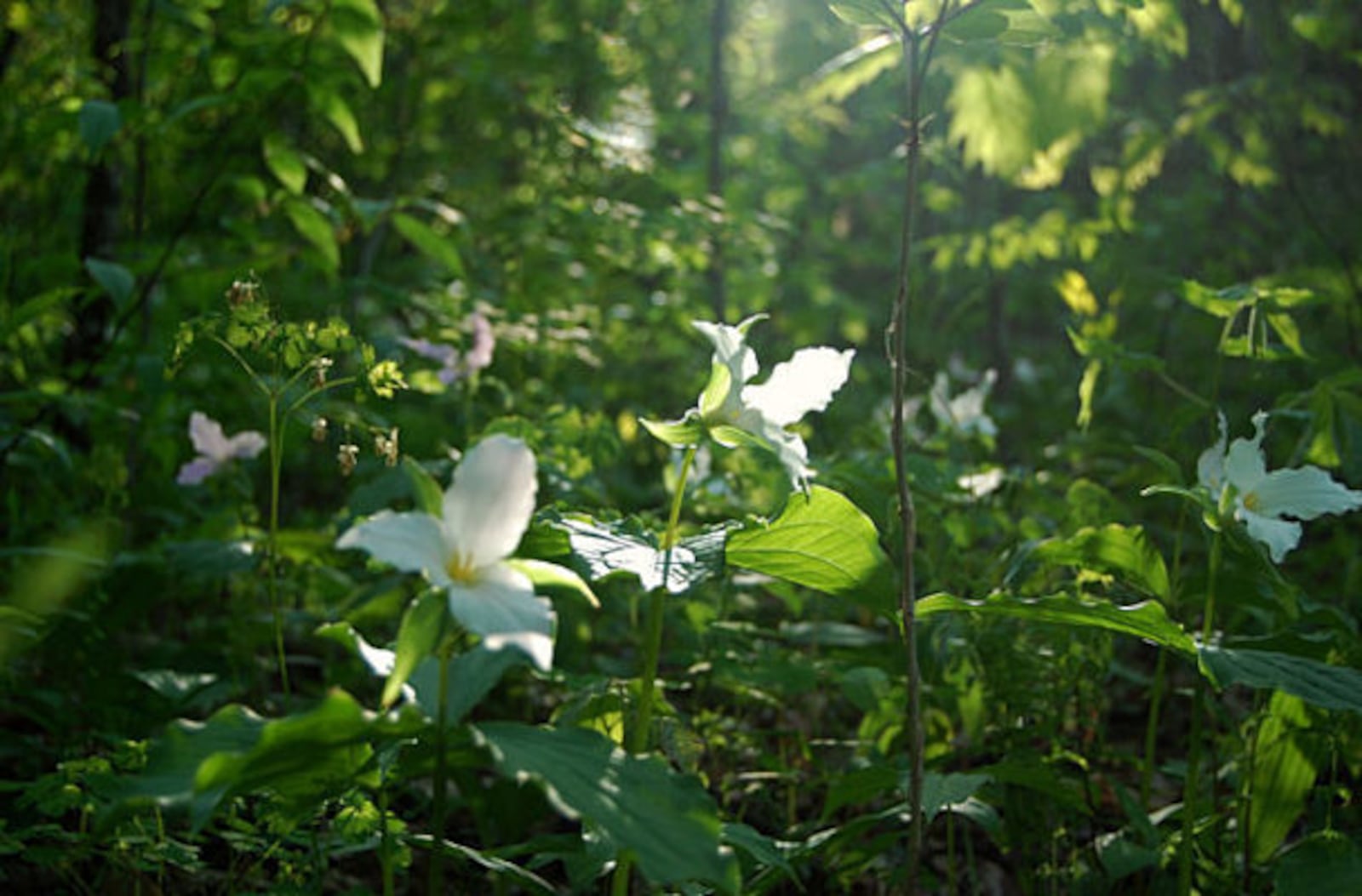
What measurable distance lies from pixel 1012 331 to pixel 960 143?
1.82 metres

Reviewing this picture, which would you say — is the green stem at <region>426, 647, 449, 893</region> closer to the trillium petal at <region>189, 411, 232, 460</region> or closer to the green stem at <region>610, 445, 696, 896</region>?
the green stem at <region>610, 445, 696, 896</region>

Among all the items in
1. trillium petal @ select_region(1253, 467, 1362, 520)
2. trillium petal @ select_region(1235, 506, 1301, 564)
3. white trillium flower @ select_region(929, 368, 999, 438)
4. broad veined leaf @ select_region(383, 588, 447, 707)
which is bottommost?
white trillium flower @ select_region(929, 368, 999, 438)

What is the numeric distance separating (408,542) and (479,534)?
64 millimetres

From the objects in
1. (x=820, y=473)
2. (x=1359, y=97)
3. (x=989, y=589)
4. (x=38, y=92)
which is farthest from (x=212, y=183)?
(x=1359, y=97)

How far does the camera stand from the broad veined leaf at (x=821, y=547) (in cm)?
130

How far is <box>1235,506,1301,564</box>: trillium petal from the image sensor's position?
4.83 ft

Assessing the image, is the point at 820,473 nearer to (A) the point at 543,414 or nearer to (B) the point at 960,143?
(A) the point at 543,414

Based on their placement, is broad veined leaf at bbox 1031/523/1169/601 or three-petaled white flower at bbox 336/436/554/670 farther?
broad veined leaf at bbox 1031/523/1169/601

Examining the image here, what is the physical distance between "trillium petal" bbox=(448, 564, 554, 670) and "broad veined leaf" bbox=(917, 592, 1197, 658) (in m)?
0.50

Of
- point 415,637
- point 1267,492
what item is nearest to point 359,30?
point 415,637

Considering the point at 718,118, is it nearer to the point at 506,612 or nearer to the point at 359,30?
the point at 359,30

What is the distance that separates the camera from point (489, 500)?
106cm

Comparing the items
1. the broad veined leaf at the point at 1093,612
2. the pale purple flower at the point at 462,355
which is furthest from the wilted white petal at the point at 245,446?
the broad veined leaf at the point at 1093,612

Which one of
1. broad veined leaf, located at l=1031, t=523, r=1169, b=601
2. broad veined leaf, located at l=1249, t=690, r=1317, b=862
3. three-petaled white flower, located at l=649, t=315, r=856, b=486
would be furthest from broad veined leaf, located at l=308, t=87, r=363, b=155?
broad veined leaf, located at l=1249, t=690, r=1317, b=862
